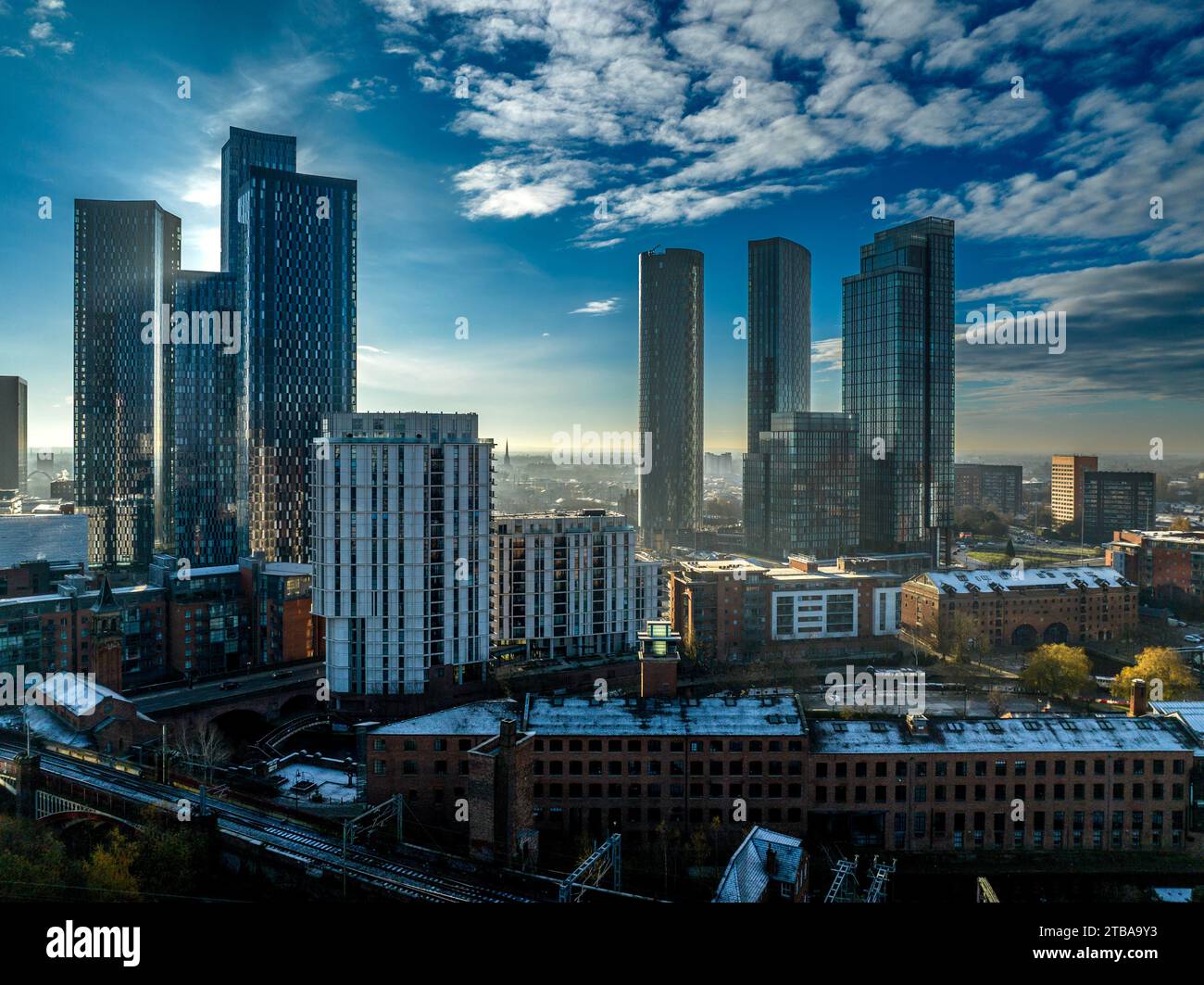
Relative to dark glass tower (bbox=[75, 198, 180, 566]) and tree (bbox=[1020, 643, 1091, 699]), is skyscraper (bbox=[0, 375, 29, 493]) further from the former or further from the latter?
tree (bbox=[1020, 643, 1091, 699])

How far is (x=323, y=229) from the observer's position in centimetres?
2180

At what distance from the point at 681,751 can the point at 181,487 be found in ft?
62.7

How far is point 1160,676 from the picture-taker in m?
11.5

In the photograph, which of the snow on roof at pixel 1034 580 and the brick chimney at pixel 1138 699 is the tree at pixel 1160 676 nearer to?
the brick chimney at pixel 1138 699

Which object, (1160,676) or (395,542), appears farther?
(395,542)

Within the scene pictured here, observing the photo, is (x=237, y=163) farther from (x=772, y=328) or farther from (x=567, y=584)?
(x=772, y=328)

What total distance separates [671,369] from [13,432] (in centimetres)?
2795

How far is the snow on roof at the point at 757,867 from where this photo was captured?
15.1ft

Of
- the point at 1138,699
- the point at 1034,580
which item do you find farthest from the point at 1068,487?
the point at 1138,699

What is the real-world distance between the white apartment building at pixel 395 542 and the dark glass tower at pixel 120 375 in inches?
499

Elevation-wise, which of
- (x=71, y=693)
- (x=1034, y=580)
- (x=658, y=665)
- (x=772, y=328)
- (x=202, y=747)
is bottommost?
(x=202, y=747)

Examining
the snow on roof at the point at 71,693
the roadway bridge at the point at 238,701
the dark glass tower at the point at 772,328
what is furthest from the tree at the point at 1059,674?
the dark glass tower at the point at 772,328
